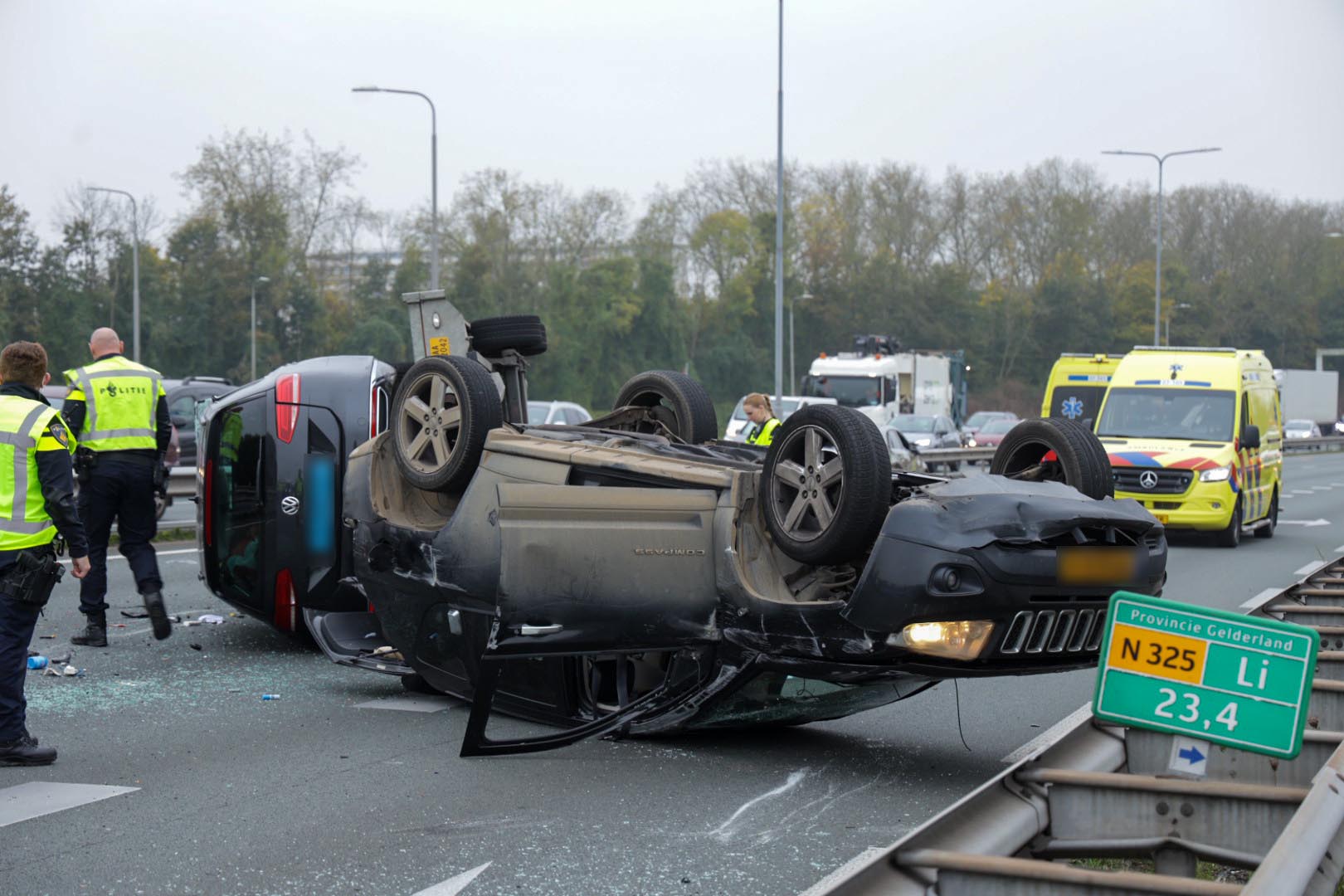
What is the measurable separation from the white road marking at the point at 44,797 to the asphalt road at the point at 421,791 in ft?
0.10

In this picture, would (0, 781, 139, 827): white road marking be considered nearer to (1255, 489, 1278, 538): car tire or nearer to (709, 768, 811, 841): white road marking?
(709, 768, 811, 841): white road marking

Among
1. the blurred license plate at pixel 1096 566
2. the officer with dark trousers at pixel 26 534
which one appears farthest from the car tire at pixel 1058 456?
the officer with dark trousers at pixel 26 534

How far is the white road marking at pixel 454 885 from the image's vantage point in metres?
4.51

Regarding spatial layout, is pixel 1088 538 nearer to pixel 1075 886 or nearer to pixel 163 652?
pixel 1075 886

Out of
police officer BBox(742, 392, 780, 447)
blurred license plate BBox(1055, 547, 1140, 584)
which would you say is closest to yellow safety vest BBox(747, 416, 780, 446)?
police officer BBox(742, 392, 780, 447)

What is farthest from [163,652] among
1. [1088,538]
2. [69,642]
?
[1088,538]

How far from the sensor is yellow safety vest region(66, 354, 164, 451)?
9.20 metres

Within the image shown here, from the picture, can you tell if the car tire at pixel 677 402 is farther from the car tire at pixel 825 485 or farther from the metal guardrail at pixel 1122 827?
the metal guardrail at pixel 1122 827

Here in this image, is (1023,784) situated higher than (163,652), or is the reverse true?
(1023,784)

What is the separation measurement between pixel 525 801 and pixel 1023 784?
2710 mm

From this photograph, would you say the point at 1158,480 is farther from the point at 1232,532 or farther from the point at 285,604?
the point at 285,604

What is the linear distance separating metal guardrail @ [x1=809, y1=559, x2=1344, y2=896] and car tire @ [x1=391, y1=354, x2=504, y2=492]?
354cm

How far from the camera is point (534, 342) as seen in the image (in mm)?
8406

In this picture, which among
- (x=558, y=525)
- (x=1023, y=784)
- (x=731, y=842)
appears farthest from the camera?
(x=558, y=525)
